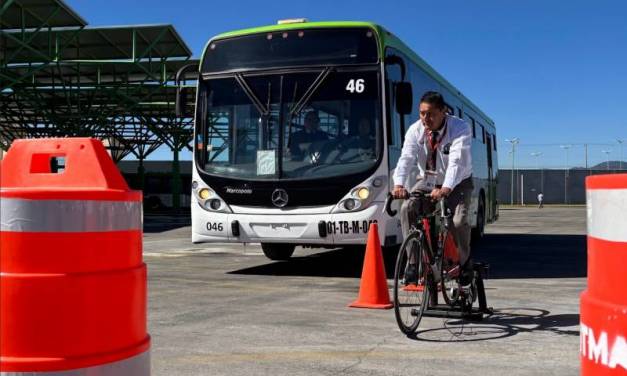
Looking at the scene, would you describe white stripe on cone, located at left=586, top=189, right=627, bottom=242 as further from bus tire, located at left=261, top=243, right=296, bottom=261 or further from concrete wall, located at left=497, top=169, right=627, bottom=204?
concrete wall, located at left=497, top=169, right=627, bottom=204

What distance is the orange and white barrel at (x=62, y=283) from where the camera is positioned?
7.37ft

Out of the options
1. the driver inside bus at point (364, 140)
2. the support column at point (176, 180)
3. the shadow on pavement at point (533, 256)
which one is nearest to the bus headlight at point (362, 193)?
the driver inside bus at point (364, 140)

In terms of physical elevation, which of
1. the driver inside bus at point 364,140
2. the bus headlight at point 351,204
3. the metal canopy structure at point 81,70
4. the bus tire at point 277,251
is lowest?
the bus tire at point 277,251

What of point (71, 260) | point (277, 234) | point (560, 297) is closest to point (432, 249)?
point (560, 297)

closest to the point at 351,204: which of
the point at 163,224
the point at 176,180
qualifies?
the point at 163,224

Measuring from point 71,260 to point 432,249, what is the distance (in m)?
4.09

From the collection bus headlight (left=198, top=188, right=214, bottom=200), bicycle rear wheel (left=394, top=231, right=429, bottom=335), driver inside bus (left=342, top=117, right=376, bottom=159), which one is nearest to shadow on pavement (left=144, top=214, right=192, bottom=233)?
bus headlight (left=198, top=188, right=214, bottom=200)

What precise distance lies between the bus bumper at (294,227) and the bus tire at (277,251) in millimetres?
2292

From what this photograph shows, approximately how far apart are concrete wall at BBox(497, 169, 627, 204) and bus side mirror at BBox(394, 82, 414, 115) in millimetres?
64069

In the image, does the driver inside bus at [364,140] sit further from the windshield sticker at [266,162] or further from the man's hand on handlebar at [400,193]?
the man's hand on handlebar at [400,193]

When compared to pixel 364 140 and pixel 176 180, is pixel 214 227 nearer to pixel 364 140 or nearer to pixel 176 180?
pixel 364 140

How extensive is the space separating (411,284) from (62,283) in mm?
3923

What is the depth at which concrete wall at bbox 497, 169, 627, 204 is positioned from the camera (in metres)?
71.1

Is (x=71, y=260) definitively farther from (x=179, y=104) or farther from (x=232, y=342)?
(x=179, y=104)
